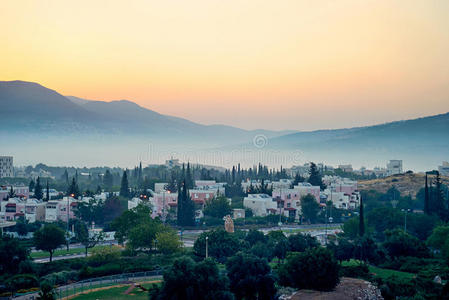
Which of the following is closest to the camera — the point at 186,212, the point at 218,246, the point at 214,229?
→ the point at 218,246

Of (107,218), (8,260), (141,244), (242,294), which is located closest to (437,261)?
(242,294)

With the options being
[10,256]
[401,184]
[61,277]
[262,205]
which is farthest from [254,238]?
[401,184]

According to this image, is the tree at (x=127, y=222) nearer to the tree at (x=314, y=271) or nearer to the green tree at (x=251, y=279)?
the green tree at (x=251, y=279)

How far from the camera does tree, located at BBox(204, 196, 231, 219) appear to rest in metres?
60.3

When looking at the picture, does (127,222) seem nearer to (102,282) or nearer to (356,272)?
(102,282)

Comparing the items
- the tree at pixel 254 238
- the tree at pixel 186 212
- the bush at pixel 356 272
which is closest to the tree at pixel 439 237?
the bush at pixel 356 272

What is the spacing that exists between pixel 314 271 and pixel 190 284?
23.8 feet

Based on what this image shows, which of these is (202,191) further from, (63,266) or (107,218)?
(63,266)

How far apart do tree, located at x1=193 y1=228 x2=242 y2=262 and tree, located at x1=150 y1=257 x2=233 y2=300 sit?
12.6 meters

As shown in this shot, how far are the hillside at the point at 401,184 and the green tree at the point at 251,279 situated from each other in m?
66.5

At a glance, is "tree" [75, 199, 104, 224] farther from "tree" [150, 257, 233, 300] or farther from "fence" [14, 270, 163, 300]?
"tree" [150, 257, 233, 300]

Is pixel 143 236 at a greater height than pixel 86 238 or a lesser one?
greater

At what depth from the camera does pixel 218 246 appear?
119ft

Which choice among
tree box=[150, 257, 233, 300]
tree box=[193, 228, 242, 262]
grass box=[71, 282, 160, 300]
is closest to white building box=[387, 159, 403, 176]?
tree box=[193, 228, 242, 262]
